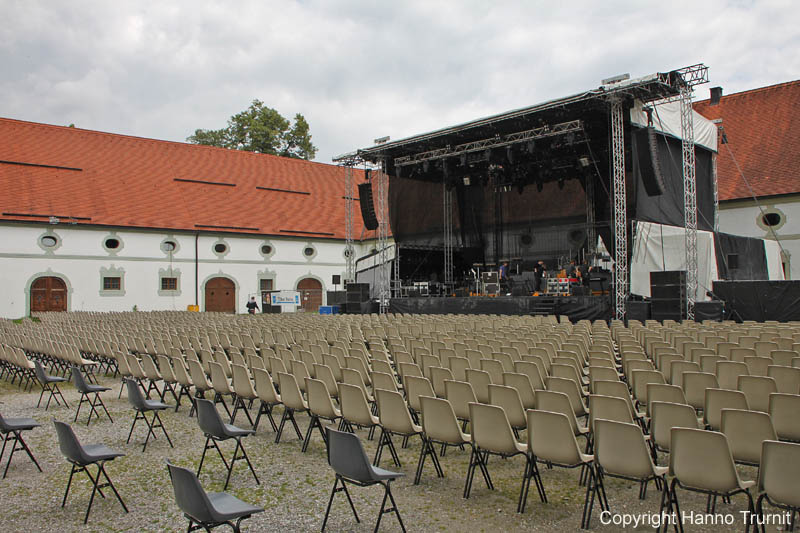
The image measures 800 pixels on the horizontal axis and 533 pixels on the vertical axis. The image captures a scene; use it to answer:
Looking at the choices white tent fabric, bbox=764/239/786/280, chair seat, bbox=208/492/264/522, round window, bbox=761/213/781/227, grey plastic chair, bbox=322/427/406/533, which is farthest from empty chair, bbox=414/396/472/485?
round window, bbox=761/213/781/227

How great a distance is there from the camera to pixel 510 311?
696 inches

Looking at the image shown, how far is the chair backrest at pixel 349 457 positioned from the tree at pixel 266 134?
37.1 meters

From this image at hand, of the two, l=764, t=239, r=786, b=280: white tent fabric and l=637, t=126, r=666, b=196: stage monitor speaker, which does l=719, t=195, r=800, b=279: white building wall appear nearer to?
l=764, t=239, r=786, b=280: white tent fabric

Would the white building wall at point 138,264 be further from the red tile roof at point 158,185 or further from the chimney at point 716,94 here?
the chimney at point 716,94

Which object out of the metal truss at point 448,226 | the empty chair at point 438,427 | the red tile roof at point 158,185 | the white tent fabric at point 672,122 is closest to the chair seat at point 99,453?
the empty chair at point 438,427

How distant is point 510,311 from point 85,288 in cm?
1825

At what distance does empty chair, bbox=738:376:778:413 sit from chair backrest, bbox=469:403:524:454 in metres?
2.31

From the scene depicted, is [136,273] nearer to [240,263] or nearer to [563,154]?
[240,263]

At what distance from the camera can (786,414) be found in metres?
4.26

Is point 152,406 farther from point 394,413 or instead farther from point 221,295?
point 221,295

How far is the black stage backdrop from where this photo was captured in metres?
14.1

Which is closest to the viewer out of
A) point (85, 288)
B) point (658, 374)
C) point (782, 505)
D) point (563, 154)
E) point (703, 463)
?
point (782, 505)

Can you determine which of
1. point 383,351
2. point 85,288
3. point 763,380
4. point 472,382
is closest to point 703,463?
point 763,380

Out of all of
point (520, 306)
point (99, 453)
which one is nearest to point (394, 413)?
point (99, 453)
